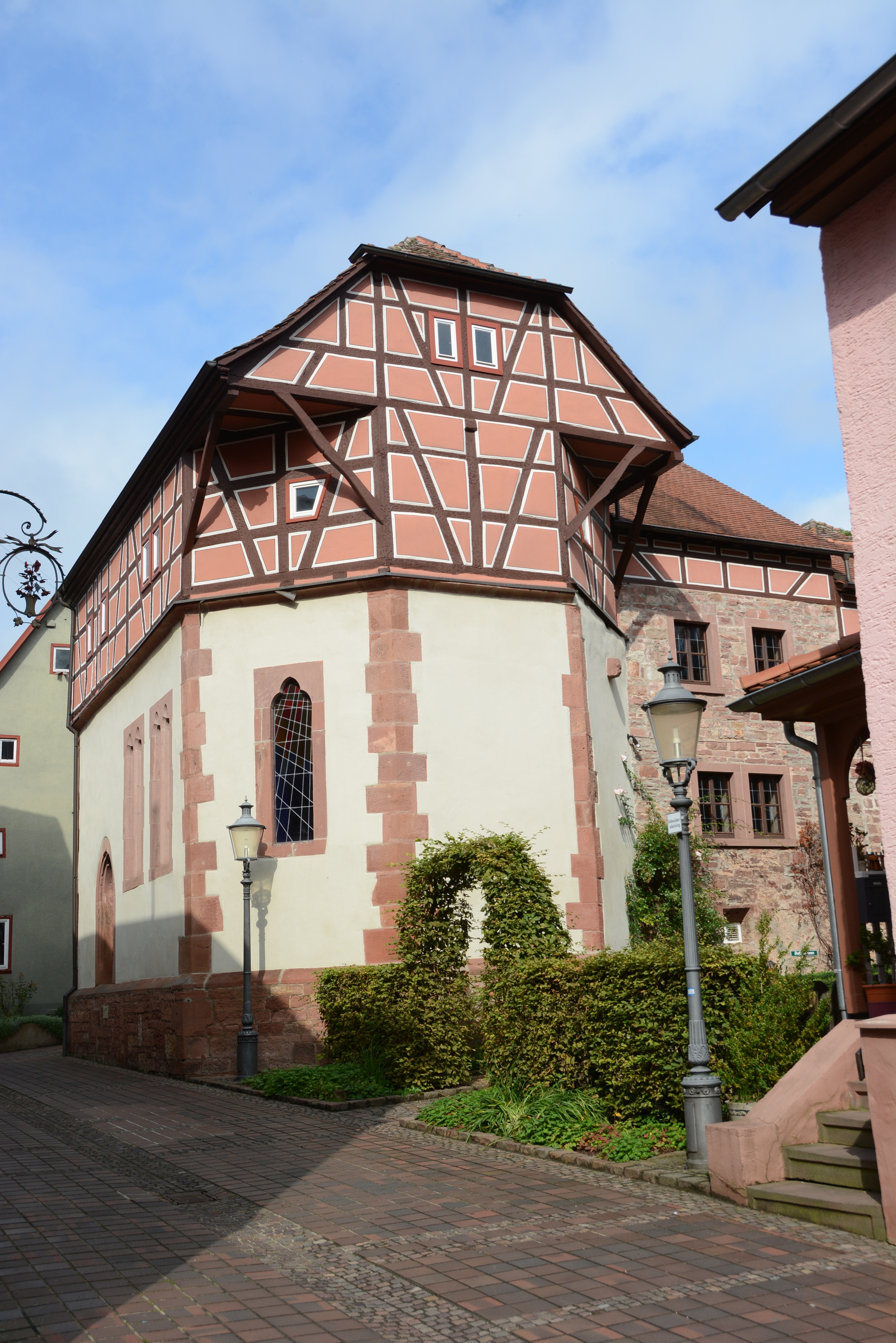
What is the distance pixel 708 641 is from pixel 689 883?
14.8m

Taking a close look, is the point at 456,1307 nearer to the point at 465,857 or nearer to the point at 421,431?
the point at 465,857

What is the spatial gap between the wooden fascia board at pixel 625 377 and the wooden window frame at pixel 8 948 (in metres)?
19.9

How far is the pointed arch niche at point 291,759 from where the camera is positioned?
16.5 m

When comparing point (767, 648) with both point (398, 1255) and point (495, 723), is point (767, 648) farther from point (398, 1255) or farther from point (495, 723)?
point (398, 1255)

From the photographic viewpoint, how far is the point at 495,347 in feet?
59.8

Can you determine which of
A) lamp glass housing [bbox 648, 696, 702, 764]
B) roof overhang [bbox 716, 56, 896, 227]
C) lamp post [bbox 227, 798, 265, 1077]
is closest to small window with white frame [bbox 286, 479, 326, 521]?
lamp post [bbox 227, 798, 265, 1077]

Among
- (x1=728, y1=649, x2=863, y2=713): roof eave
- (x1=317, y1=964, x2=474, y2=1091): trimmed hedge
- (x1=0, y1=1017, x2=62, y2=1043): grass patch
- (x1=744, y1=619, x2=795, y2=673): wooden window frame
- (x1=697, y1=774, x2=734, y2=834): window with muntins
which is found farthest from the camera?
(x1=0, y1=1017, x2=62, y2=1043): grass patch

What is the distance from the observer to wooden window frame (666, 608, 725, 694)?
74.8 feet

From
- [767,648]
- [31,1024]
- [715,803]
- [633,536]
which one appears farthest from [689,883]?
[31,1024]

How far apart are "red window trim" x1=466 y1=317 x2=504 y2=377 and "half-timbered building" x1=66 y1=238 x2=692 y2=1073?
0.11 feet

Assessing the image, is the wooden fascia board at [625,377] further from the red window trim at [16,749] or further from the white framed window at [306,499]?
the red window trim at [16,749]

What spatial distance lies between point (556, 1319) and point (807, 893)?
18.1 m

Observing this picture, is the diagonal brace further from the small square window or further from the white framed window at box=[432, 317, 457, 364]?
the small square window

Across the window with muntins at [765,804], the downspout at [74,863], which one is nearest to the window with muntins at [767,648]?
the window with muntins at [765,804]
